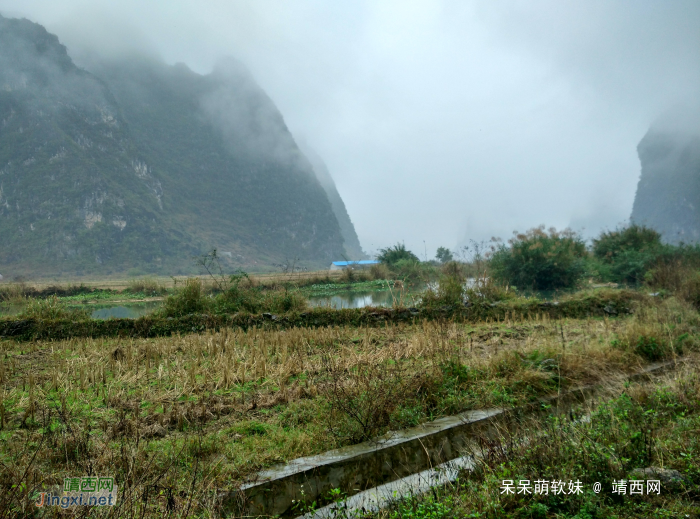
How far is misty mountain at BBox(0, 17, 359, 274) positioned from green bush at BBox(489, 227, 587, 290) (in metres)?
24.3

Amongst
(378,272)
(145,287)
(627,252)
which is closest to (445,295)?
(627,252)

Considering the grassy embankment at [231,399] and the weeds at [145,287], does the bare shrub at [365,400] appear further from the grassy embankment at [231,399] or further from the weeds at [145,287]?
the weeds at [145,287]

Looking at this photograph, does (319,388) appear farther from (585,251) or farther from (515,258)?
(585,251)

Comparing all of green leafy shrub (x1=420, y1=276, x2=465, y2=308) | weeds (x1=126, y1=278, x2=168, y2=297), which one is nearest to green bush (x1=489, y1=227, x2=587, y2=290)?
green leafy shrub (x1=420, y1=276, x2=465, y2=308)

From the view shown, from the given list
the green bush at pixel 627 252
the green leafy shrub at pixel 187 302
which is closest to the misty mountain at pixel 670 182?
the green bush at pixel 627 252

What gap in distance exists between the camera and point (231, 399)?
4.79 meters

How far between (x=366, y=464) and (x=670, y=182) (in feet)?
290

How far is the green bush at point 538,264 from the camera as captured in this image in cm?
1992

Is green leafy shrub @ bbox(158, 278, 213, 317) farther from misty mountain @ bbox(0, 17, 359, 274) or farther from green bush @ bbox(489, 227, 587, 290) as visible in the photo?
misty mountain @ bbox(0, 17, 359, 274)

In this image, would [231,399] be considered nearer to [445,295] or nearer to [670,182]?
[445,295]

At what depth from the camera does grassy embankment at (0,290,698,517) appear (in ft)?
9.90

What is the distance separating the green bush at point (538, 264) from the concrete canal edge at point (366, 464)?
16422mm

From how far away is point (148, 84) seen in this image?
402 ft

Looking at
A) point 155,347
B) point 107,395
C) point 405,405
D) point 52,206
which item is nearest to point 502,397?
point 405,405
